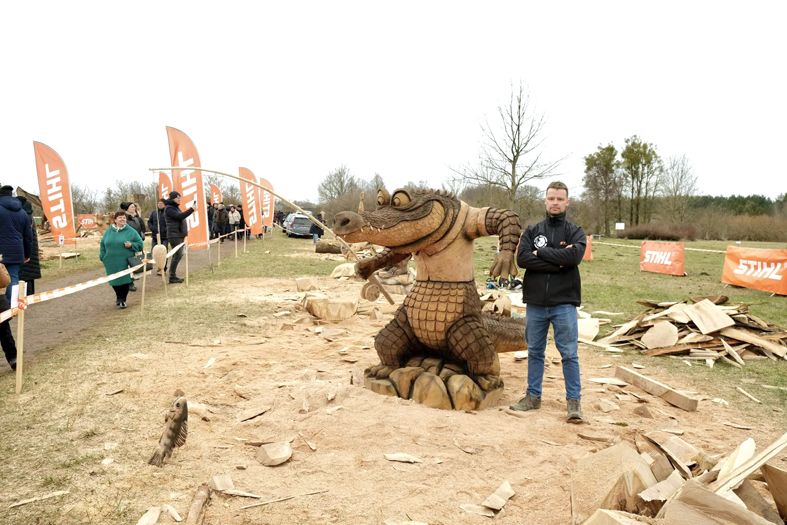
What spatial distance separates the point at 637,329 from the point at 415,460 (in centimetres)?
451

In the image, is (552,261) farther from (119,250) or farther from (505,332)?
(119,250)

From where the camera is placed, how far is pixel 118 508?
212 cm

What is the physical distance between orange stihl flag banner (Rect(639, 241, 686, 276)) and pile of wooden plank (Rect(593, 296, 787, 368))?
7.27 meters

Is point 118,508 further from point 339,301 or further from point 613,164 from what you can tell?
point 613,164

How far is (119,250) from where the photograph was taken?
24.7 ft

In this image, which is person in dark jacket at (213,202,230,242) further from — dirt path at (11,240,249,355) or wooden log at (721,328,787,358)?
wooden log at (721,328,787,358)

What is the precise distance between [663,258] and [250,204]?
46.8 feet

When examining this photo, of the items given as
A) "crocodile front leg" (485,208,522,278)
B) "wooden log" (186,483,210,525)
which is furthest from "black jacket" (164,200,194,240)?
"wooden log" (186,483,210,525)

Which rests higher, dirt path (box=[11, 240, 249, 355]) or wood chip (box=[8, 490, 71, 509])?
wood chip (box=[8, 490, 71, 509])

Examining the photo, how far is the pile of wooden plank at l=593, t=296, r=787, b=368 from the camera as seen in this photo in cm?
528

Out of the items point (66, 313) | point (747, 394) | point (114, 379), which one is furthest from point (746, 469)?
point (66, 313)

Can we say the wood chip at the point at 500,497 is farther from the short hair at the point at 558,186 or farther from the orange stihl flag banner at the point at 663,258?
the orange stihl flag banner at the point at 663,258

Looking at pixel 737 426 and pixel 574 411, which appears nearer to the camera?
pixel 574 411

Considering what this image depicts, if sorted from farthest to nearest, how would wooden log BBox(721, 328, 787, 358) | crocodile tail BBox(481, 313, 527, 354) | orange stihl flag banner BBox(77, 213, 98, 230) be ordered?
orange stihl flag banner BBox(77, 213, 98, 230) < wooden log BBox(721, 328, 787, 358) < crocodile tail BBox(481, 313, 527, 354)
